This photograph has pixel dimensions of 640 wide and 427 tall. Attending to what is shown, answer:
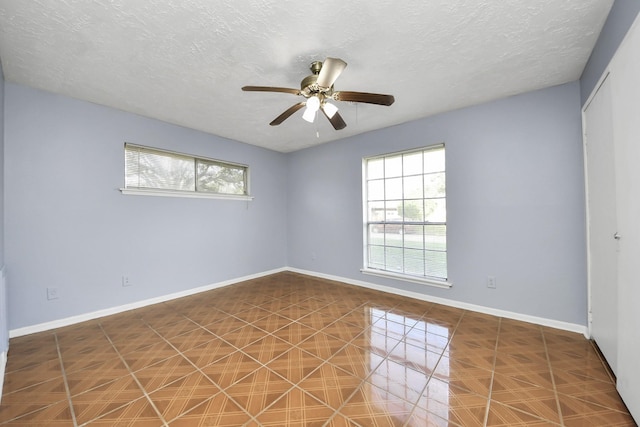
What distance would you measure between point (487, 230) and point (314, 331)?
7.75 feet

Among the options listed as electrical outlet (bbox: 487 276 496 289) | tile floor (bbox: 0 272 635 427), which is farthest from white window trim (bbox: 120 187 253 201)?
electrical outlet (bbox: 487 276 496 289)

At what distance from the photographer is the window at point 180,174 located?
337 centimetres

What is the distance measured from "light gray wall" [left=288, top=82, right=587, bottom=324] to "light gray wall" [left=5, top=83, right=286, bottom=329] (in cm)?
304

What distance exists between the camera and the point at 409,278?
11.9 feet

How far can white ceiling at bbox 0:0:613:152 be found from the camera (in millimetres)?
1657

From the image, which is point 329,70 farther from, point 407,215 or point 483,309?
point 483,309

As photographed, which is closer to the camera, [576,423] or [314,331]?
[576,423]

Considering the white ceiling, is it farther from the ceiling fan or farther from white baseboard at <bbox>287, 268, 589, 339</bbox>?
white baseboard at <bbox>287, 268, 589, 339</bbox>

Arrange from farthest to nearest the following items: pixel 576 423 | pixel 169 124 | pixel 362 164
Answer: pixel 362 164 < pixel 169 124 < pixel 576 423

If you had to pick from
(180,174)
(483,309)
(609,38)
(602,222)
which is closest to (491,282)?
(483,309)

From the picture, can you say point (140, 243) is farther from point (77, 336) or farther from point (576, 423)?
point (576, 423)

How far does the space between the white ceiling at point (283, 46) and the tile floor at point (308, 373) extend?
2544mm

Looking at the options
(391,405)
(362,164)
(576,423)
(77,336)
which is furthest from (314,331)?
(362,164)

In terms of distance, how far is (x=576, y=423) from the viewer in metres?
1.45
